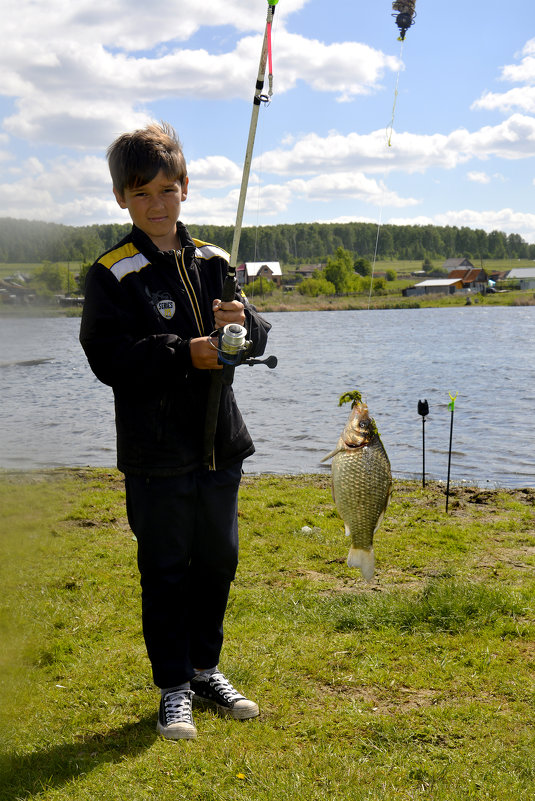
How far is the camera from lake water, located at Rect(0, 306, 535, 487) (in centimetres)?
398

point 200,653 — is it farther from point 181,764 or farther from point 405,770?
point 405,770

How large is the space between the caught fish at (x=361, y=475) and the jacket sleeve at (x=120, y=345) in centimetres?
79

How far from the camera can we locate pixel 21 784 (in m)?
3.33

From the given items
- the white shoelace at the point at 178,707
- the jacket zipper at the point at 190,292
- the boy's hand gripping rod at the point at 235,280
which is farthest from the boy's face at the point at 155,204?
the white shoelace at the point at 178,707

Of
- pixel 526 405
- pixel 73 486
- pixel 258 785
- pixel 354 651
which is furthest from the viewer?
pixel 526 405

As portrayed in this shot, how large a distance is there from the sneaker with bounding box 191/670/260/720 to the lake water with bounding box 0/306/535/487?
1372mm

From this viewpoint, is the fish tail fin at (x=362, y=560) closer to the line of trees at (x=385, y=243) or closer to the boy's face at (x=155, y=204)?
the boy's face at (x=155, y=204)

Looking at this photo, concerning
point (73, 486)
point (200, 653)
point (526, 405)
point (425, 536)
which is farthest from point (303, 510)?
point (526, 405)

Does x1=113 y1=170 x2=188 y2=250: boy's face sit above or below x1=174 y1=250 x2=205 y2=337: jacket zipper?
above

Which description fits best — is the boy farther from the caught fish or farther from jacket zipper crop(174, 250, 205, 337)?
the caught fish

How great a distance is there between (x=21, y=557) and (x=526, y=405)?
19360 mm

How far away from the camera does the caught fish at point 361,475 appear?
3.37m

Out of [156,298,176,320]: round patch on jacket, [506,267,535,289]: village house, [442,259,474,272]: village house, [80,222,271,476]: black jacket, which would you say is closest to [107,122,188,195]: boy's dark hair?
[80,222,271,476]: black jacket

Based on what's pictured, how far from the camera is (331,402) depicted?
2216cm
